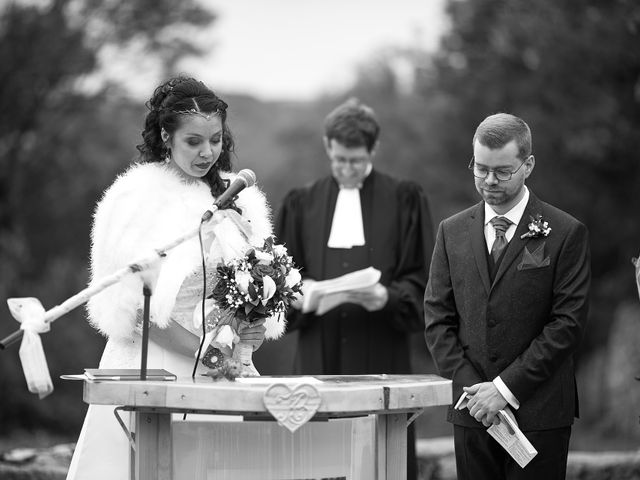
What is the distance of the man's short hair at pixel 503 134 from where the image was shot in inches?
195

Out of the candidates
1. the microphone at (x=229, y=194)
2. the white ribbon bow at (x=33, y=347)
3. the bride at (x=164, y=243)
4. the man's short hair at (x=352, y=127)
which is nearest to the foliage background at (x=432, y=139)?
the man's short hair at (x=352, y=127)

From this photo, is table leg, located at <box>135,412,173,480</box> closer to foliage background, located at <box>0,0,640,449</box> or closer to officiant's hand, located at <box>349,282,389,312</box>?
officiant's hand, located at <box>349,282,389,312</box>

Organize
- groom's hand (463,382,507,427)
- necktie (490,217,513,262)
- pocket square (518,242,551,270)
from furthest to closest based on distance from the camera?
necktie (490,217,513,262) → pocket square (518,242,551,270) → groom's hand (463,382,507,427)

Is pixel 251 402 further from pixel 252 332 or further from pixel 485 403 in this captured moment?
pixel 485 403

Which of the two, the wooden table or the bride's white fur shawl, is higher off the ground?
the bride's white fur shawl

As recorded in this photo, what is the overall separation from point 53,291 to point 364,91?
14838 millimetres

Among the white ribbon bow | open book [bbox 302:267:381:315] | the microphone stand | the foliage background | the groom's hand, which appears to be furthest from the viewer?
the foliage background

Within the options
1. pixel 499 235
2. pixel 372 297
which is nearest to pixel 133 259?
pixel 499 235

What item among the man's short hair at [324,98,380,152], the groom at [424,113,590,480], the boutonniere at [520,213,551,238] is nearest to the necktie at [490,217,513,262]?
the groom at [424,113,590,480]

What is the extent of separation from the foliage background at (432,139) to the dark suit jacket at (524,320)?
9010mm

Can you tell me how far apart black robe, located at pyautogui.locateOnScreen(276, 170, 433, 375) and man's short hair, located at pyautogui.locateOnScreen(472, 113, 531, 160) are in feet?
6.33

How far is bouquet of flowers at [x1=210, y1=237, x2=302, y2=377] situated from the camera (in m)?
4.59

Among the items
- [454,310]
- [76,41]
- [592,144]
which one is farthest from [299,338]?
[76,41]

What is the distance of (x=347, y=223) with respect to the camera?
7.00 meters
